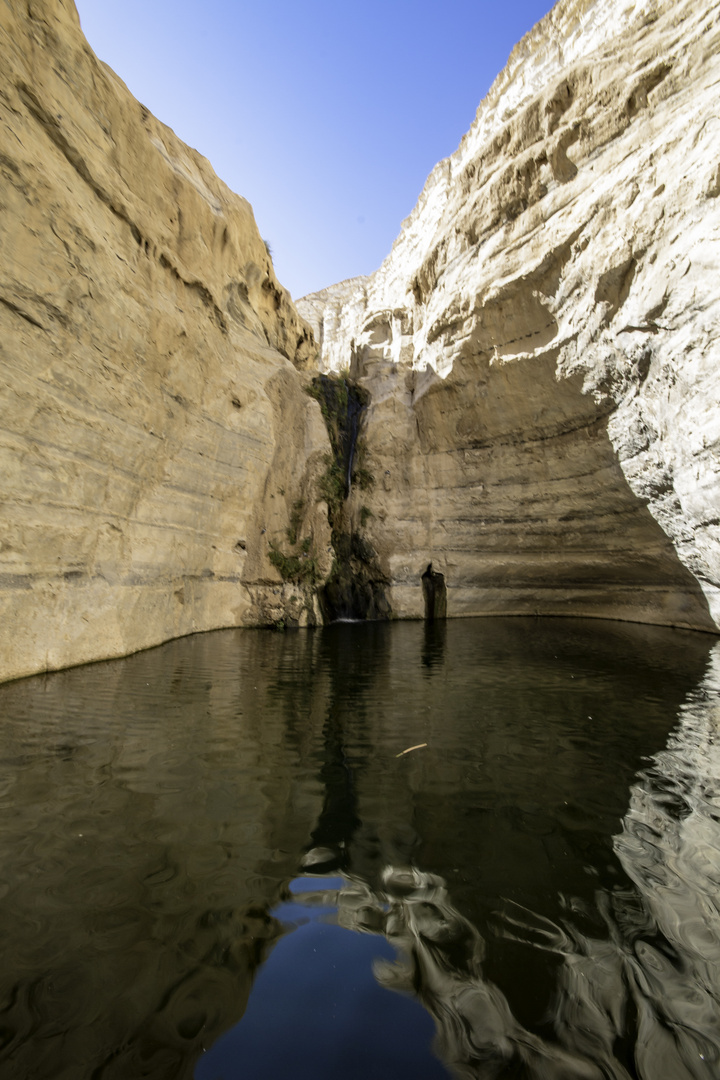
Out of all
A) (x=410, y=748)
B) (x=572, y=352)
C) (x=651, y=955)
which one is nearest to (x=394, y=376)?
(x=572, y=352)

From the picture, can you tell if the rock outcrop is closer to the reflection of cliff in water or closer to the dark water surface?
the dark water surface

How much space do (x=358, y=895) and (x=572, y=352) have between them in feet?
40.0

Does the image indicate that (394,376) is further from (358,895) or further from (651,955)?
(651,955)

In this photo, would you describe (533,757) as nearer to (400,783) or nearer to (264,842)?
(400,783)

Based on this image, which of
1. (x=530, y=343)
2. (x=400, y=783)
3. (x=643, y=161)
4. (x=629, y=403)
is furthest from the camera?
(x=530, y=343)

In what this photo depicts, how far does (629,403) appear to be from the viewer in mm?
10117

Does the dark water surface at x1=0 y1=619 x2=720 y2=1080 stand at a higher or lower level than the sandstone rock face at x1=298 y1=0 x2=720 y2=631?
lower

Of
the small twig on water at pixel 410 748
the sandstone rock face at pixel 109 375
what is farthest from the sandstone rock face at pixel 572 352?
the sandstone rock face at pixel 109 375

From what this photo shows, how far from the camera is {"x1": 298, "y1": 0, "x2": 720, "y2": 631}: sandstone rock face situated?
818 centimetres

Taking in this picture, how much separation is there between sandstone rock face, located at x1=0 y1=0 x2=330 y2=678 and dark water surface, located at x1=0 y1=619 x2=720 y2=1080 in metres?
2.76

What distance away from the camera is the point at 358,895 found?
220 cm

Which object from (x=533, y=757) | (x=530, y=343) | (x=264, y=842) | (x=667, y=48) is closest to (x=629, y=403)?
(x=530, y=343)

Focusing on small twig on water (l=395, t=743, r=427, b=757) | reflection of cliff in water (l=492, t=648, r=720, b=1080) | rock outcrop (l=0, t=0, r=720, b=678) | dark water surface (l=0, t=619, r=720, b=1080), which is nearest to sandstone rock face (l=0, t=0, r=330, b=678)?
rock outcrop (l=0, t=0, r=720, b=678)

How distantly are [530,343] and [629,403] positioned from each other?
385 cm
